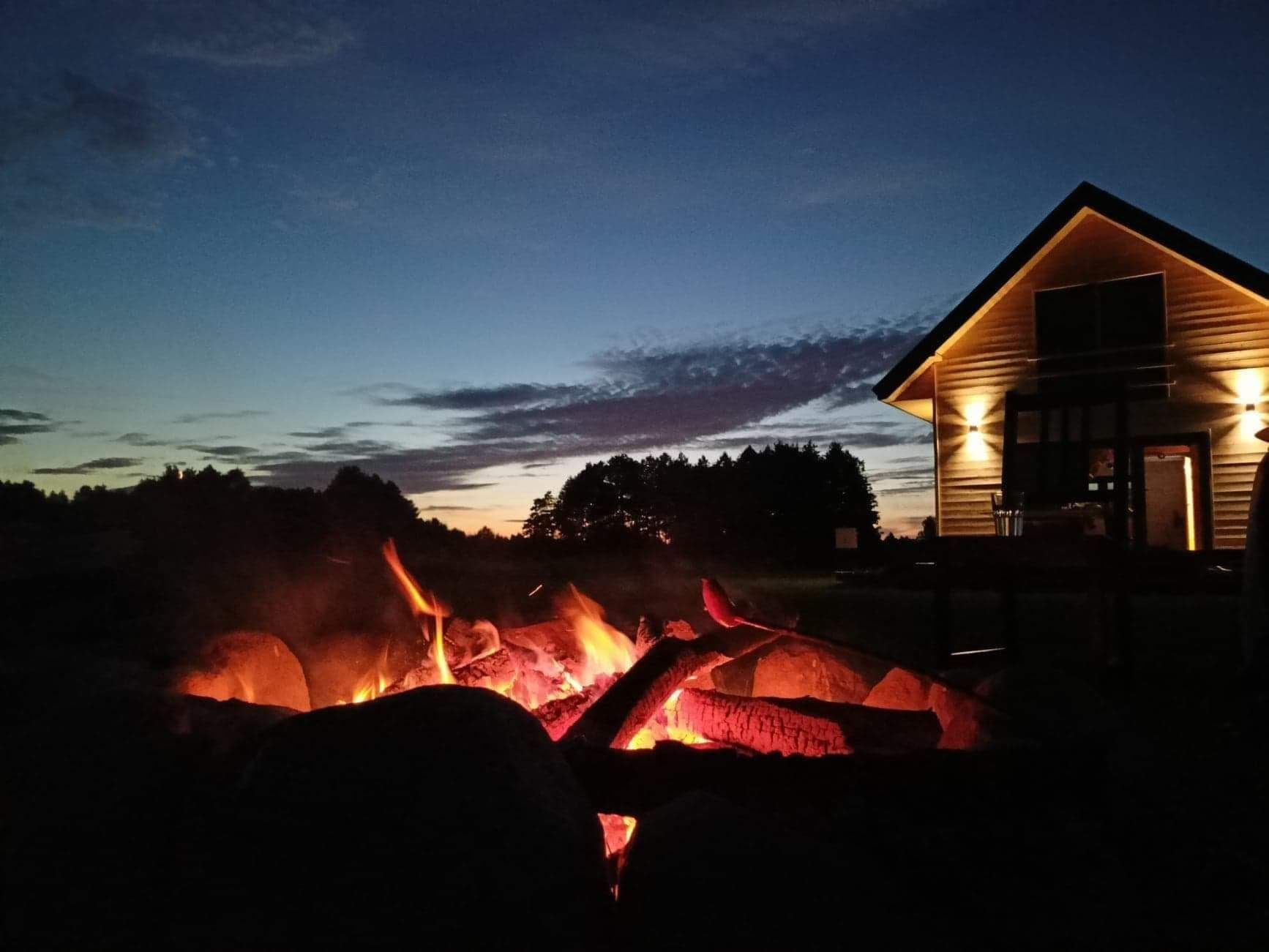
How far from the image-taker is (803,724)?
9.64ft

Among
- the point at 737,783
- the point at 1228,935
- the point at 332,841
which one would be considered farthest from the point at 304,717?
the point at 1228,935

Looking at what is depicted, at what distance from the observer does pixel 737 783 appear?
2.36m

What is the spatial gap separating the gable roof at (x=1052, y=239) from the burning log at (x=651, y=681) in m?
10.3

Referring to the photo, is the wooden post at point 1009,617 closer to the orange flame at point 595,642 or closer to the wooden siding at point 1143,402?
the orange flame at point 595,642

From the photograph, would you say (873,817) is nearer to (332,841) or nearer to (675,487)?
(332,841)

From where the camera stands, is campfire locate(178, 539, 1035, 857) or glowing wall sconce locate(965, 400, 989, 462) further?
glowing wall sconce locate(965, 400, 989, 462)

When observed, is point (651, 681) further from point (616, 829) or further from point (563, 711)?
point (616, 829)

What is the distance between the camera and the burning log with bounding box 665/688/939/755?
2820mm

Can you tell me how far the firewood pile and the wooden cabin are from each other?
8337 millimetres

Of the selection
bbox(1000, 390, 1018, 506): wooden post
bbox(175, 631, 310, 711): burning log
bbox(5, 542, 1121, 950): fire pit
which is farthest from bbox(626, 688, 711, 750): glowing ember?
bbox(1000, 390, 1018, 506): wooden post

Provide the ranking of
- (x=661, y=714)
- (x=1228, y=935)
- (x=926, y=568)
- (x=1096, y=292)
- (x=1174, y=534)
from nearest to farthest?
1. (x=1228, y=935)
2. (x=661, y=714)
3. (x=926, y=568)
4. (x=1096, y=292)
5. (x=1174, y=534)

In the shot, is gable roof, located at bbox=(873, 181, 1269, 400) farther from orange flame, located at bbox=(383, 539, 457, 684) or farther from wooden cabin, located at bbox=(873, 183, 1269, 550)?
orange flame, located at bbox=(383, 539, 457, 684)

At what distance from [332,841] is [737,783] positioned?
42.9 inches

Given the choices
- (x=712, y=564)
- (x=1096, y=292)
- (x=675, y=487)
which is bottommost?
(x=712, y=564)
